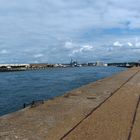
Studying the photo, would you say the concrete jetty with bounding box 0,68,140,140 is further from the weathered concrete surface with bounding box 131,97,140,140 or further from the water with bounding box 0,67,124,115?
the water with bounding box 0,67,124,115

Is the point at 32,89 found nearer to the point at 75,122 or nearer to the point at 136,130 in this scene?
the point at 75,122

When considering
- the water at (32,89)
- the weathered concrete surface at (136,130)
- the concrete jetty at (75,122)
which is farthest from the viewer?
the water at (32,89)

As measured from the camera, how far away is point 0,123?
36.9 ft

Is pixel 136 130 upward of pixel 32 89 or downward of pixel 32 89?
upward

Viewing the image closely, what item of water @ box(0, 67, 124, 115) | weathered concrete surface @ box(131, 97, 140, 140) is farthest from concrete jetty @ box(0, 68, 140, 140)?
water @ box(0, 67, 124, 115)

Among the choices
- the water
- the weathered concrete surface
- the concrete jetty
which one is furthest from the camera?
the water

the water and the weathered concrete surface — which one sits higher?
the weathered concrete surface

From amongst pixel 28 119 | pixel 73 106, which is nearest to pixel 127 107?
pixel 73 106

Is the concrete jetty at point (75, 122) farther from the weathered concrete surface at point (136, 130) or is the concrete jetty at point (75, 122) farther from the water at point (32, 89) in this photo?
the water at point (32, 89)

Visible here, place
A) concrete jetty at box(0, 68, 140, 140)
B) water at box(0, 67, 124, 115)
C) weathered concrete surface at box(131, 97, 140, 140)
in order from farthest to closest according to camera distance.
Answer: water at box(0, 67, 124, 115)
concrete jetty at box(0, 68, 140, 140)
weathered concrete surface at box(131, 97, 140, 140)

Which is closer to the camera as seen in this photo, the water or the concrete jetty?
the concrete jetty

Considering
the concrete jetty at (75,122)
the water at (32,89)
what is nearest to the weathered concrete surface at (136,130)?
the concrete jetty at (75,122)

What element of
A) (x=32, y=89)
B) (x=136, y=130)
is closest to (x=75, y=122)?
(x=136, y=130)

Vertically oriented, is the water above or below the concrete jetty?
below
